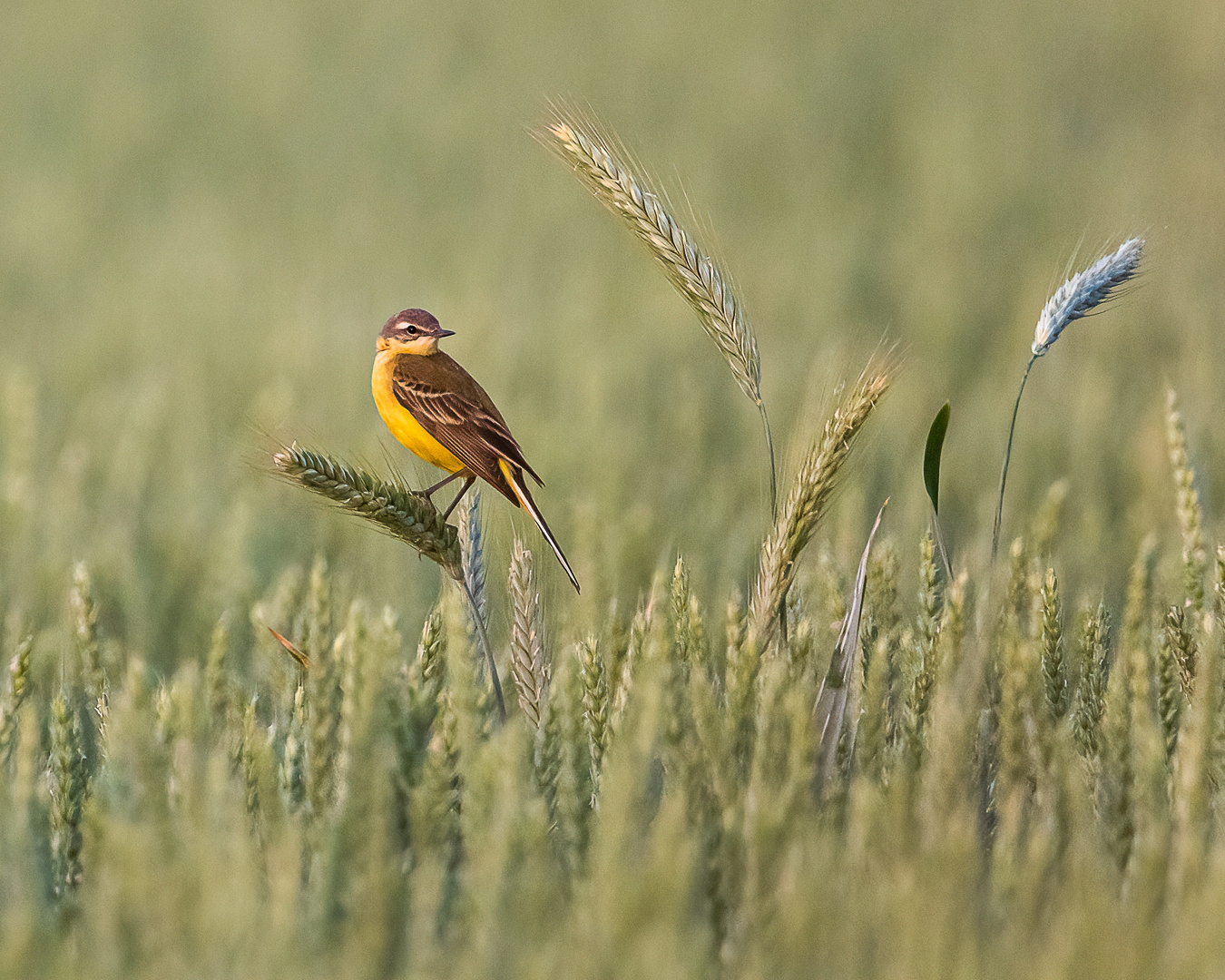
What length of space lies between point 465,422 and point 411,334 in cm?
25

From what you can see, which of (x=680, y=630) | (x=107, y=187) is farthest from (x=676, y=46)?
(x=680, y=630)

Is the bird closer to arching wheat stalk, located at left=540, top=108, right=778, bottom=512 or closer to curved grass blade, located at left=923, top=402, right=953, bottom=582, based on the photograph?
arching wheat stalk, located at left=540, top=108, right=778, bottom=512

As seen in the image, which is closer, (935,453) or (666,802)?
(666,802)

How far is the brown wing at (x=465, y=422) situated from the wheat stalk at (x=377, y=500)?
9 centimetres

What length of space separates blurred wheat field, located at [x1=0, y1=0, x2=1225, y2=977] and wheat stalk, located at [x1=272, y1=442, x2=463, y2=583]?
0.11m

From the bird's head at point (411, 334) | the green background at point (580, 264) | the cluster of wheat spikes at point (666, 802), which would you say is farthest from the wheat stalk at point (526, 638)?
the bird's head at point (411, 334)

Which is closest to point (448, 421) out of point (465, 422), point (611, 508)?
point (465, 422)

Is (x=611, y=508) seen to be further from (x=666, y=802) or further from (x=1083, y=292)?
(x=666, y=802)

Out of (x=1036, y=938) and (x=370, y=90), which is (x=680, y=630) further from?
(x=370, y=90)

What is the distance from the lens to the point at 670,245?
5.94 ft

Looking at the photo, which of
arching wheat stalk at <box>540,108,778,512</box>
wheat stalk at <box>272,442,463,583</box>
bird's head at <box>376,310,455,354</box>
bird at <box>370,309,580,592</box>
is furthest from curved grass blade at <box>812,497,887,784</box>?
bird's head at <box>376,310,455,354</box>

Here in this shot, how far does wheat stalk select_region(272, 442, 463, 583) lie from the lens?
5.16 ft

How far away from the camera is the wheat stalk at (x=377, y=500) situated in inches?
61.9

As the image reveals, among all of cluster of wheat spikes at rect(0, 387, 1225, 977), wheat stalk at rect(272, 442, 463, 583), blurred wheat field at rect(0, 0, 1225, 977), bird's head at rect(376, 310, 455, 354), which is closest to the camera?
cluster of wheat spikes at rect(0, 387, 1225, 977)
